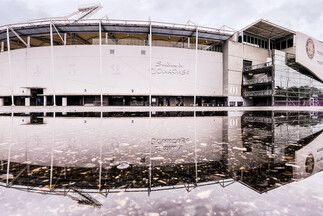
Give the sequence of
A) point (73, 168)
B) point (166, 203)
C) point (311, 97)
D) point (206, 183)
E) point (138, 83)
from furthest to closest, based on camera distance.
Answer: point (311, 97), point (138, 83), point (73, 168), point (206, 183), point (166, 203)

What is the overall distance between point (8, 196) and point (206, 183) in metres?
1.63

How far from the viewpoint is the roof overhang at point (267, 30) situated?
29.7 meters

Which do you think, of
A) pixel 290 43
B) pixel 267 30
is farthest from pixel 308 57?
pixel 267 30

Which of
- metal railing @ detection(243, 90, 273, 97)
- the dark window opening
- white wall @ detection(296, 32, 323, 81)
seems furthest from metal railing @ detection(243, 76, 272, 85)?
the dark window opening

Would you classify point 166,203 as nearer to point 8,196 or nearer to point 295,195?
point 295,195

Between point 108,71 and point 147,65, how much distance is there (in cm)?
695

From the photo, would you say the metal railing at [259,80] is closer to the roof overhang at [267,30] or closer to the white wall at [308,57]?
the white wall at [308,57]

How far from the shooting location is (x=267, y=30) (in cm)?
3219

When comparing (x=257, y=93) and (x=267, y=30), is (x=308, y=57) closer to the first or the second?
(x=267, y=30)

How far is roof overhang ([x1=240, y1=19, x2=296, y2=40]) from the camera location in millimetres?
29711

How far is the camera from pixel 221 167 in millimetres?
1901

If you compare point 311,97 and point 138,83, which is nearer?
point 138,83

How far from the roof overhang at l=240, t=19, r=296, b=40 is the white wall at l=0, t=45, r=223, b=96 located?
1060 cm

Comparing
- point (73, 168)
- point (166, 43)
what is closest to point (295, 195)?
point (73, 168)
